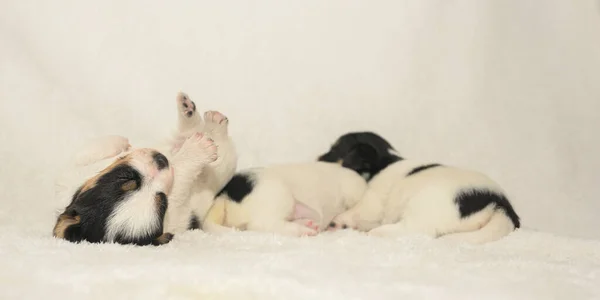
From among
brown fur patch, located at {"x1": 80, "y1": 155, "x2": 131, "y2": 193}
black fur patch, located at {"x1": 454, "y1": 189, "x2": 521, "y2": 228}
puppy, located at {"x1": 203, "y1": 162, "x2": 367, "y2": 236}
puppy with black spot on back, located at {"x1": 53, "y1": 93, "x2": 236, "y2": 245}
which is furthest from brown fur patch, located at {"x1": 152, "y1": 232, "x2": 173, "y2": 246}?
black fur patch, located at {"x1": 454, "y1": 189, "x2": 521, "y2": 228}

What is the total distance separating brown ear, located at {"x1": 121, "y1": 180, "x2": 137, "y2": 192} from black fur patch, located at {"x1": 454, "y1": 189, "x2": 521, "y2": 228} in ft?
4.63

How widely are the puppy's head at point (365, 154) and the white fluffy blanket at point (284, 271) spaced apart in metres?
1.10

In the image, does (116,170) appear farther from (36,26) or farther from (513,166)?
(513,166)

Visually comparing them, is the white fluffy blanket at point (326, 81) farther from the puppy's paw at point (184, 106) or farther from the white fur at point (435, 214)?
the white fur at point (435, 214)

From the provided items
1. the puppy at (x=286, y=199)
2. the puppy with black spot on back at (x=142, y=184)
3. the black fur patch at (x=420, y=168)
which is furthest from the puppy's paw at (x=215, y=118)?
the black fur patch at (x=420, y=168)

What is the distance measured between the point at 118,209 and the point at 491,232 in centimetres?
160

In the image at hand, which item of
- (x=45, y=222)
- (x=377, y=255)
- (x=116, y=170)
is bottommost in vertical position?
(x=45, y=222)

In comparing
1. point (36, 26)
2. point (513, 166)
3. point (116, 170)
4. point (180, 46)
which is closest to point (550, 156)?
point (513, 166)

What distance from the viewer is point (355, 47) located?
4.48 meters

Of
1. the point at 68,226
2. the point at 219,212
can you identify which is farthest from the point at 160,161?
the point at 219,212

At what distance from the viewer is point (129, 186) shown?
2656mm

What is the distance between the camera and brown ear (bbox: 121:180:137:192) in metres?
2.64

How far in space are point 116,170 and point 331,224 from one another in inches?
49.8

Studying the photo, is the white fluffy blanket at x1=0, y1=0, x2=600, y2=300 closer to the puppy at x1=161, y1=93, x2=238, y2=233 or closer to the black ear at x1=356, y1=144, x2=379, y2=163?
the black ear at x1=356, y1=144, x2=379, y2=163
